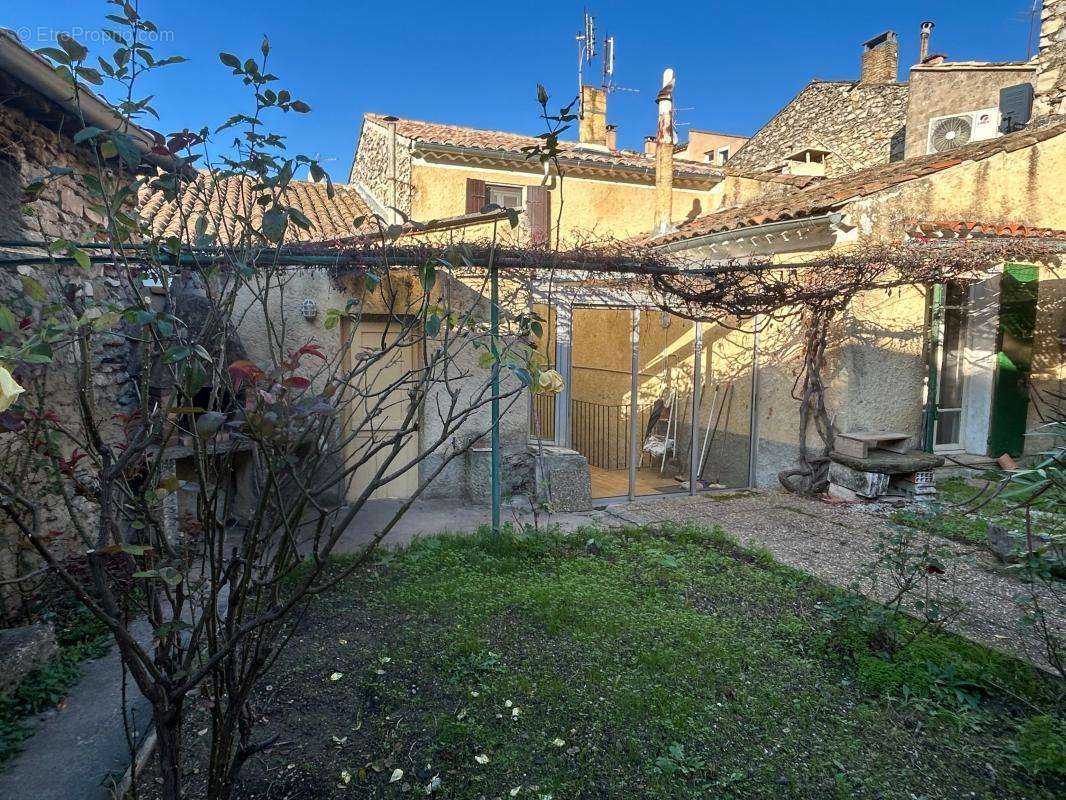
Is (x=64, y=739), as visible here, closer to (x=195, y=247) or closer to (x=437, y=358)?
(x=195, y=247)

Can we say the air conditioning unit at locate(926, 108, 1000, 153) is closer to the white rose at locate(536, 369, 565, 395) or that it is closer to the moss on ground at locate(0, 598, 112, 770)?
the white rose at locate(536, 369, 565, 395)

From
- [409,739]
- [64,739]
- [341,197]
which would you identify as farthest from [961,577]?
[341,197]

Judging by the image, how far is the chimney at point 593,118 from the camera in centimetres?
1494

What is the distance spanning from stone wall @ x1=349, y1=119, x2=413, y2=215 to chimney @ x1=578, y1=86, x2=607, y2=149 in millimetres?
4805

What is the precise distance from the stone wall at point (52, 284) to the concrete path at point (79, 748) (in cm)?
84

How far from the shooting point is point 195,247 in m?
2.25

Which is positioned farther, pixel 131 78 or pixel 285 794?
pixel 285 794

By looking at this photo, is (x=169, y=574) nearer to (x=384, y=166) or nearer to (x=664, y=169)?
(x=664, y=169)

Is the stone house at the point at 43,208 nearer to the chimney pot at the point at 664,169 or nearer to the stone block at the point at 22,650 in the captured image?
the stone block at the point at 22,650

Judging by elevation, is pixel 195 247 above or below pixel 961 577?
above

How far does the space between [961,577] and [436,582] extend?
3.94 meters

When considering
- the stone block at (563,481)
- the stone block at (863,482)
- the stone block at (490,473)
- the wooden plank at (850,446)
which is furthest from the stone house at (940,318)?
the stone block at (490,473)

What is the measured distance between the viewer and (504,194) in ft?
43.2

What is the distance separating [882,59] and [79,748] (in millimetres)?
19371
